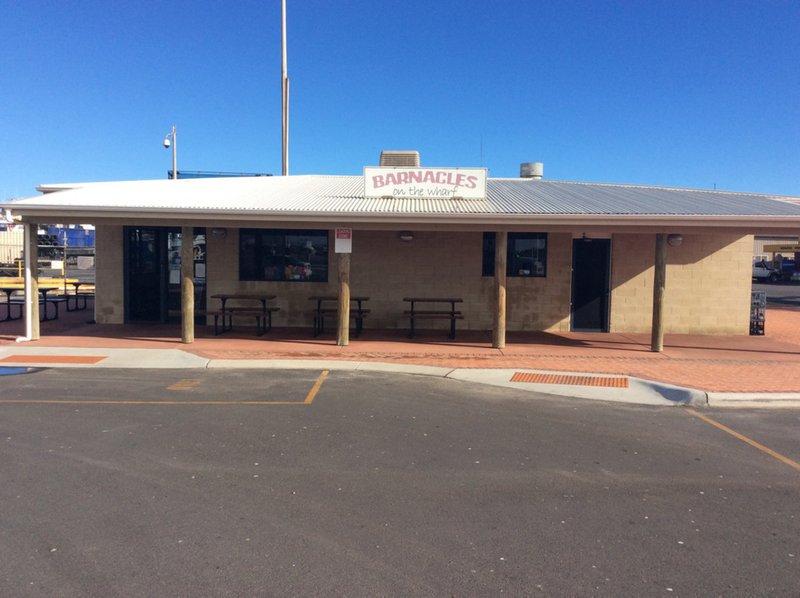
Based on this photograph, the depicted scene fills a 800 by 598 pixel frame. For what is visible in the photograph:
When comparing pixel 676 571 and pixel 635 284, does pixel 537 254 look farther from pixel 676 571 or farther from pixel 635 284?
pixel 676 571

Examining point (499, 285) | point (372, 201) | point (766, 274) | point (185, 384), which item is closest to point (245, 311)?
point (372, 201)

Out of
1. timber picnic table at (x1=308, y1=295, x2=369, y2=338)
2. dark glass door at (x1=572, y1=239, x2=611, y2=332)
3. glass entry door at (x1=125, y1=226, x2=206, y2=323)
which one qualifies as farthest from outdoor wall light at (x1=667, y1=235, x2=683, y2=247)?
glass entry door at (x1=125, y1=226, x2=206, y2=323)

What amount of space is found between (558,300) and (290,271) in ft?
23.7

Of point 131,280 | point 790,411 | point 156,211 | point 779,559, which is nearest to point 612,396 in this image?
point 790,411

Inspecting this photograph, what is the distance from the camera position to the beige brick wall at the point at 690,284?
15656 mm

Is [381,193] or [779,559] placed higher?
[381,193]

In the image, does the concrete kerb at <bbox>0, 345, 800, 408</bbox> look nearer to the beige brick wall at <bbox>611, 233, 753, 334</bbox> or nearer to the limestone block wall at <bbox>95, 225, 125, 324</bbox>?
the limestone block wall at <bbox>95, 225, 125, 324</bbox>

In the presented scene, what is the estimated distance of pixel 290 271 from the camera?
16.2 meters

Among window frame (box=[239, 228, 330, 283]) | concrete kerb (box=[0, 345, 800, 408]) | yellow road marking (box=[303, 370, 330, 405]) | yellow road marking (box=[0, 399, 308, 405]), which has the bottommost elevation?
yellow road marking (box=[0, 399, 308, 405])

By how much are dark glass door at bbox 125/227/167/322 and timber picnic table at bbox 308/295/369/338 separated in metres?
4.21

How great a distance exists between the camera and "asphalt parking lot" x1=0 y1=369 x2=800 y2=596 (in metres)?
3.74

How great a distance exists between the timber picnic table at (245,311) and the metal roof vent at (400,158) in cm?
547

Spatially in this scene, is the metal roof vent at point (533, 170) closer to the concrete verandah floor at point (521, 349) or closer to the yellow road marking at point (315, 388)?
the concrete verandah floor at point (521, 349)

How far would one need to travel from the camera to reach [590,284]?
626 inches
